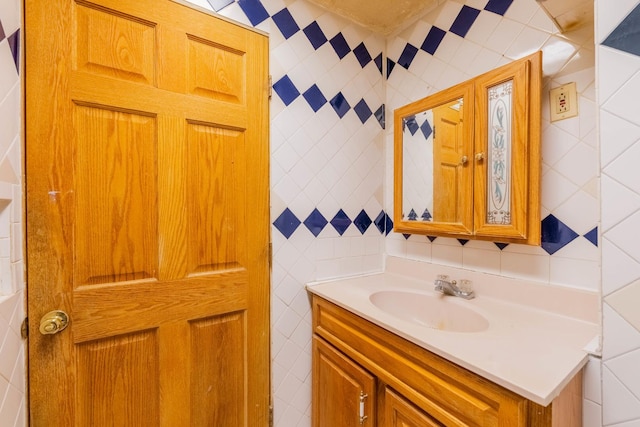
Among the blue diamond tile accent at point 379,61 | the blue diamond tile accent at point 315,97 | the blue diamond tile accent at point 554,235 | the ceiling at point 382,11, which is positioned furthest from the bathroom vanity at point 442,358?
the ceiling at point 382,11

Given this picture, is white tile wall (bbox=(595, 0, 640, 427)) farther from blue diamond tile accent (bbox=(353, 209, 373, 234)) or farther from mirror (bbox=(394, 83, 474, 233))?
blue diamond tile accent (bbox=(353, 209, 373, 234))

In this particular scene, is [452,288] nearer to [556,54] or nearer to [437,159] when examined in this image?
[437,159]

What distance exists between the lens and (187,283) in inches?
41.7

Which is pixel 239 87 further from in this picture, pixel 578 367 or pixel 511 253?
pixel 578 367

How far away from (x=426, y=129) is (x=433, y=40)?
437 mm

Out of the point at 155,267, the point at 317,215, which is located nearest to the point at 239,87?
the point at 317,215

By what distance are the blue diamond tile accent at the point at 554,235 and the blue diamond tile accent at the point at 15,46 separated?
172cm

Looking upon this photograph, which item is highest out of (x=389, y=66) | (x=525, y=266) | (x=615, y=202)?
(x=389, y=66)

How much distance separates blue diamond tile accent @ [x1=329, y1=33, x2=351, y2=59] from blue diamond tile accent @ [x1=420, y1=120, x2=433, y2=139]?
0.55 metres

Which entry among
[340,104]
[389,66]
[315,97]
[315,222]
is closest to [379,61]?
[389,66]

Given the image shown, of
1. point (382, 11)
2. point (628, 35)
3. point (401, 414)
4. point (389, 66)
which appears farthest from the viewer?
point (389, 66)

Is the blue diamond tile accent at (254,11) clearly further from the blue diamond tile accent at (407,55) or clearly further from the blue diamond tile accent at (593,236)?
the blue diamond tile accent at (593,236)

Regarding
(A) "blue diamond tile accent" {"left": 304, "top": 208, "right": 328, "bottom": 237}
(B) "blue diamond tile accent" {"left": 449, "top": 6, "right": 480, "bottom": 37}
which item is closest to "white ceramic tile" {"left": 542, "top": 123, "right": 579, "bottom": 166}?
(B) "blue diamond tile accent" {"left": 449, "top": 6, "right": 480, "bottom": 37}

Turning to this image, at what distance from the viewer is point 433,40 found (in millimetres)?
1371
